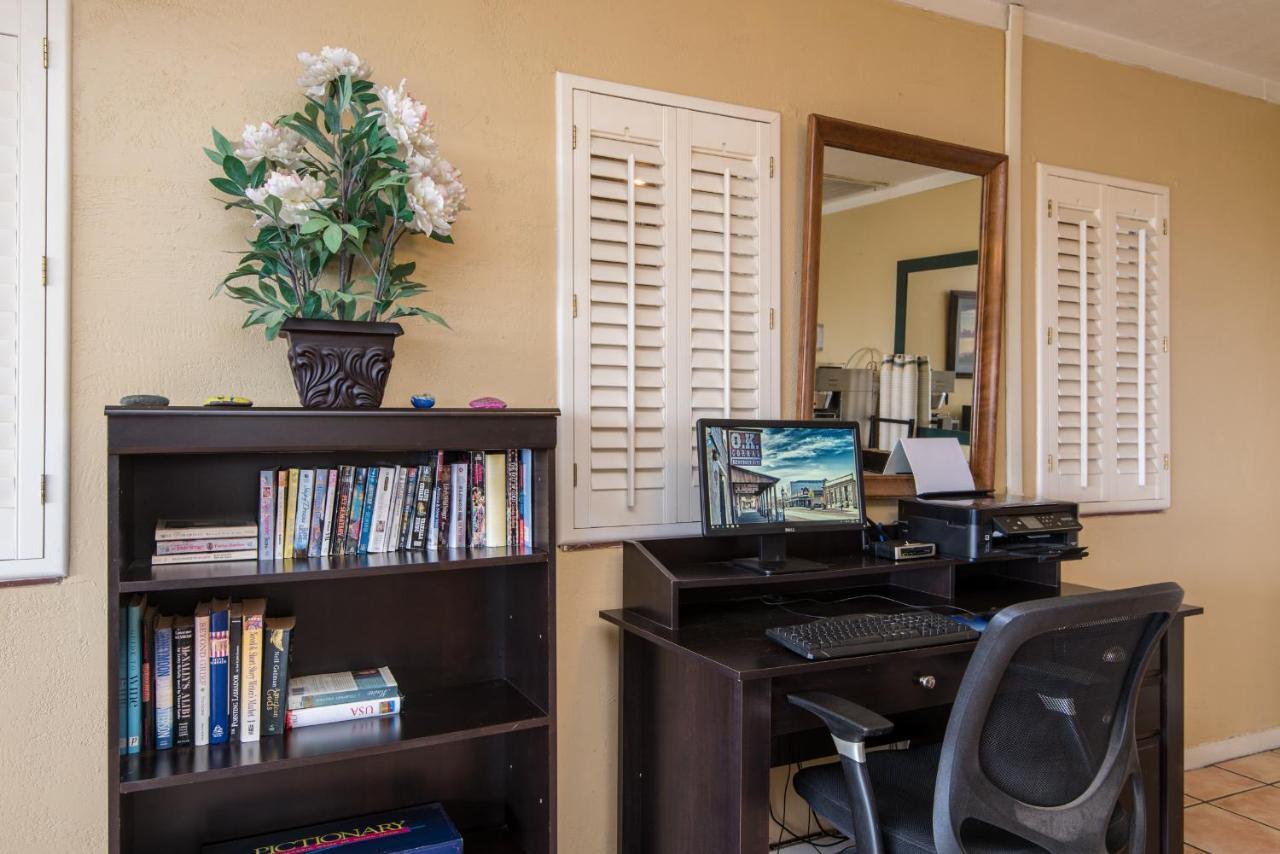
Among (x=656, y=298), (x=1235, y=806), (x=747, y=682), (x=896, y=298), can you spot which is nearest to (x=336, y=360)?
(x=656, y=298)

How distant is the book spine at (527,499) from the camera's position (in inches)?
84.0

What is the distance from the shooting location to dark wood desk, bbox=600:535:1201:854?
1932mm

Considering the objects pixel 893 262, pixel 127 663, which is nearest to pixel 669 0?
pixel 893 262

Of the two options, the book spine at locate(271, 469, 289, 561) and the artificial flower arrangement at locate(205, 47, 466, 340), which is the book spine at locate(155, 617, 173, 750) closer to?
the book spine at locate(271, 469, 289, 561)

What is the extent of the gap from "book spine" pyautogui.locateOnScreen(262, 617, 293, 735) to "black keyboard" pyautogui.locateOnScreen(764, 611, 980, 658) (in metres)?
1.04

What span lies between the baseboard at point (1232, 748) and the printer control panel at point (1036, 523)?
1501 millimetres

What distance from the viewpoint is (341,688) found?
200cm

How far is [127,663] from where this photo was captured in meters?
1.75

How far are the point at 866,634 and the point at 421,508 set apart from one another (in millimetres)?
1030

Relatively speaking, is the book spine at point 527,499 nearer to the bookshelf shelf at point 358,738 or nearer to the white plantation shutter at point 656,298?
the white plantation shutter at point 656,298

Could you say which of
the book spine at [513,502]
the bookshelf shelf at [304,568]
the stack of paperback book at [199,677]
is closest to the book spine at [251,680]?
the stack of paperback book at [199,677]

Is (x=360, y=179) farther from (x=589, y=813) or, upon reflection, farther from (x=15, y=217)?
(x=589, y=813)

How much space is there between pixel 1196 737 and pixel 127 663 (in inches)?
144

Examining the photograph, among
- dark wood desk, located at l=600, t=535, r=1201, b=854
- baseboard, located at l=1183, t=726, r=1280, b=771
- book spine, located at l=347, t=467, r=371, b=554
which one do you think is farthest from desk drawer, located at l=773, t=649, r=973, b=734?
baseboard, located at l=1183, t=726, r=1280, b=771
